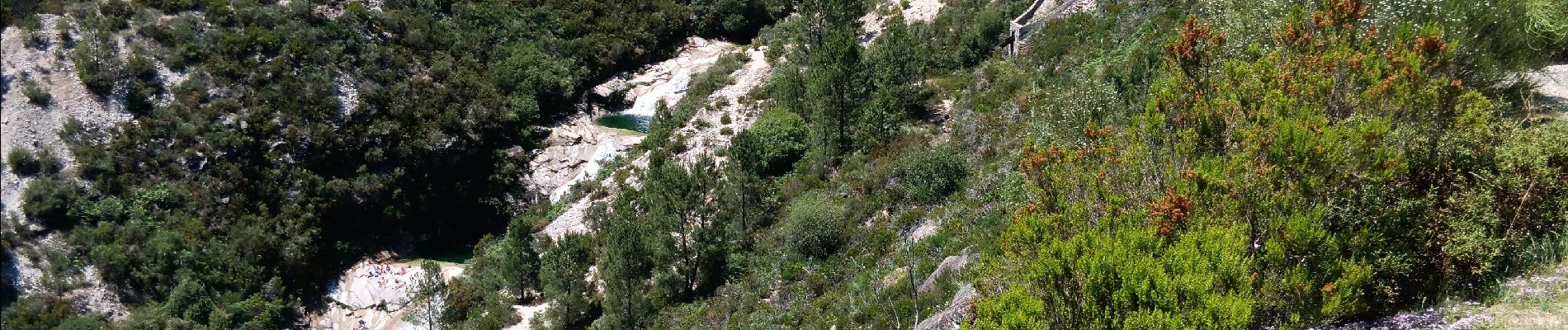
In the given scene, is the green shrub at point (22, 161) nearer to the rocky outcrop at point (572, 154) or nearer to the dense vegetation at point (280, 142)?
the dense vegetation at point (280, 142)

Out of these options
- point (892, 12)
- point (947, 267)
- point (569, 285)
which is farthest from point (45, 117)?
point (947, 267)

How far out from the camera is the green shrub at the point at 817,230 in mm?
40312

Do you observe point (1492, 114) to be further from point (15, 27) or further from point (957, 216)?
point (15, 27)

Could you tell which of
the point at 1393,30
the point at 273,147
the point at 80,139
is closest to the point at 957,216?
the point at 1393,30

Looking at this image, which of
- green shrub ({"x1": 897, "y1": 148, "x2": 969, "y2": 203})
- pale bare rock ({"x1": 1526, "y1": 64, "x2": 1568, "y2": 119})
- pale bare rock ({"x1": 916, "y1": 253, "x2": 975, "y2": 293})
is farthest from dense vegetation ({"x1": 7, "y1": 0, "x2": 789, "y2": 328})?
pale bare rock ({"x1": 1526, "y1": 64, "x2": 1568, "y2": 119})

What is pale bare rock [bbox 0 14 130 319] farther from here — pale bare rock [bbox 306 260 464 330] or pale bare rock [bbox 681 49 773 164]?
pale bare rock [bbox 681 49 773 164]

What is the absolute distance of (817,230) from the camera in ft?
133

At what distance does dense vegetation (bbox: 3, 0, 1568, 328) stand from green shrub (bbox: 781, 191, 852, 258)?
14 cm

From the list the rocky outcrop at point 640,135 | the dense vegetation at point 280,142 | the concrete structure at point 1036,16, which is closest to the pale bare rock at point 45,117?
the dense vegetation at point 280,142

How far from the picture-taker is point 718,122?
6291 cm

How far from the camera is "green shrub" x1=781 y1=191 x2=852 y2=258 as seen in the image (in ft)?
132

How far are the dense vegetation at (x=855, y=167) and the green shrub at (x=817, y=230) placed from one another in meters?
0.14

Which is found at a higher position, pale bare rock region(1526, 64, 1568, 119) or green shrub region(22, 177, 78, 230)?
pale bare rock region(1526, 64, 1568, 119)

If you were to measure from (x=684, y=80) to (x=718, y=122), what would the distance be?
40.7 feet
